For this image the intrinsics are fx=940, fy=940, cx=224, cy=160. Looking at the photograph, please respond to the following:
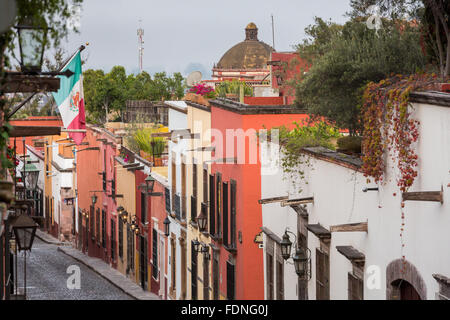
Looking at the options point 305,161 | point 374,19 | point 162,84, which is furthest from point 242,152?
point 162,84

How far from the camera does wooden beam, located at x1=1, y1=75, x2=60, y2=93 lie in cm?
962

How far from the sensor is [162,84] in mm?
63406

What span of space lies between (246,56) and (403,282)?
98.7 meters

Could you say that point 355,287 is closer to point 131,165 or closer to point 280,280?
point 280,280

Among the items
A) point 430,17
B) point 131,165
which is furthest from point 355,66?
point 131,165

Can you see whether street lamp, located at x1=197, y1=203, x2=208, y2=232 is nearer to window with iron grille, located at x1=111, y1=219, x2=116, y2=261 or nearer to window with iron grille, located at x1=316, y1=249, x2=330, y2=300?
window with iron grille, located at x1=316, y1=249, x2=330, y2=300

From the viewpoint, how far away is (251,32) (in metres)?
117

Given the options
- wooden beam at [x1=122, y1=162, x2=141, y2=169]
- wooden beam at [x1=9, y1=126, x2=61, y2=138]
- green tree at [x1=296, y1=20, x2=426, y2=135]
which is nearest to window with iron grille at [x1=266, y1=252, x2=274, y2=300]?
green tree at [x1=296, y1=20, x2=426, y2=135]

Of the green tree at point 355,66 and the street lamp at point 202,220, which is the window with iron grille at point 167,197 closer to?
→ the street lamp at point 202,220

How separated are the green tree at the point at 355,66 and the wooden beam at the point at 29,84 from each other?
5.50 m

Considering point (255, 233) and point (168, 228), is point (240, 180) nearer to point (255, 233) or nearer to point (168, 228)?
point (255, 233)

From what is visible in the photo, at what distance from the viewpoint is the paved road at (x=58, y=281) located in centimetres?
3089

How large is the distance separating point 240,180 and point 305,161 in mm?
5096

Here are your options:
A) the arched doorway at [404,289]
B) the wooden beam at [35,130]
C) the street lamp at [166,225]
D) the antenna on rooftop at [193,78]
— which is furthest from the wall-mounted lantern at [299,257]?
the antenna on rooftop at [193,78]
